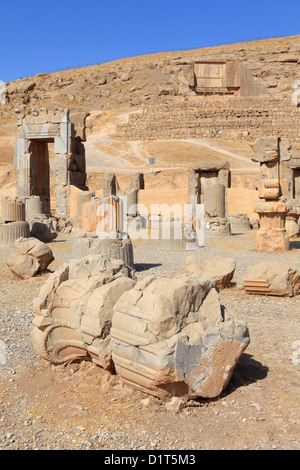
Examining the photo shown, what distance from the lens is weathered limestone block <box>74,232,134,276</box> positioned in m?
7.09

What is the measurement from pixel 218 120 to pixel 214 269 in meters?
29.5

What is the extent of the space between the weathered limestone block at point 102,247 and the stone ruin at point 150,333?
11.7 feet

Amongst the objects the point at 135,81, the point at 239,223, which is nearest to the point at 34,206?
the point at 239,223

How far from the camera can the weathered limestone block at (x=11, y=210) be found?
11305 millimetres

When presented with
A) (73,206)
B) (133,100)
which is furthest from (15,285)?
(133,100)

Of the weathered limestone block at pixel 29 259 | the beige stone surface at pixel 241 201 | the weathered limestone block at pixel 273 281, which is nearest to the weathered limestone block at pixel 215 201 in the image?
the beige stone surface at pixel 241 201

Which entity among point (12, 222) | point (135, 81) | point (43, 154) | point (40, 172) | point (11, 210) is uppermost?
point (135, 81)

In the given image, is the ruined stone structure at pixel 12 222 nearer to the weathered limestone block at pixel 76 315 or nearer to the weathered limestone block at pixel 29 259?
the weathered limestone block at pixel 29 259

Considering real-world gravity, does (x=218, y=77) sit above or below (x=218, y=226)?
above

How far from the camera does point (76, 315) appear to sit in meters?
3.34

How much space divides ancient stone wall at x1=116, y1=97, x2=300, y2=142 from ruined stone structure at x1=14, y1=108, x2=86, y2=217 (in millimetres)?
17343

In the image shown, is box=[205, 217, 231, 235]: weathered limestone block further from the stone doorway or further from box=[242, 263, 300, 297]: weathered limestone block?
box=[242, 263, 300, 297]: weathered limestone block

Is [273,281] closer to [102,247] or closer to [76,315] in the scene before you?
[102,247]

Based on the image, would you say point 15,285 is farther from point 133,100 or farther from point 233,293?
point 133,100
